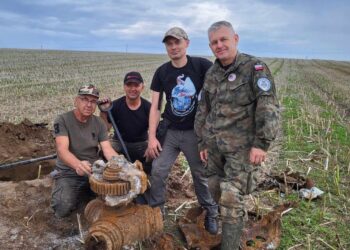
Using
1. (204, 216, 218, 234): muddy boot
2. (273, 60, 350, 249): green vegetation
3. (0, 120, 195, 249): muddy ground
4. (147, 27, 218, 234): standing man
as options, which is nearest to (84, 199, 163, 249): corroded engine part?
(0, 120, 195, 249): muddy ground

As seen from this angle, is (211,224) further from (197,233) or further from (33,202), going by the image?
(33,202)

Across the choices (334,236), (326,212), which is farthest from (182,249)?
(326,212)

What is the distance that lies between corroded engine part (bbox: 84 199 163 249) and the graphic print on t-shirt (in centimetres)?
109

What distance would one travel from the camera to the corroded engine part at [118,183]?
373 centimetres

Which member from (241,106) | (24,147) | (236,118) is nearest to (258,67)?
(241,106)

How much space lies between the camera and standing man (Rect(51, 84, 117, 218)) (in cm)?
464

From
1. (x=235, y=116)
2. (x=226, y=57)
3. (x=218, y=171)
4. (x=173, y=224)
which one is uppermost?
(x=226, y=57)

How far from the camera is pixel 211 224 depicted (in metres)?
4.54

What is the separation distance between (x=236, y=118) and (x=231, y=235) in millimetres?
1063

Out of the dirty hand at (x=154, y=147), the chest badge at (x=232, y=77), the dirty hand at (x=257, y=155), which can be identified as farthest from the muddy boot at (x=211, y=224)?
the chest badge at (x=232, y=77)

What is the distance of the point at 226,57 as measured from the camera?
372cm

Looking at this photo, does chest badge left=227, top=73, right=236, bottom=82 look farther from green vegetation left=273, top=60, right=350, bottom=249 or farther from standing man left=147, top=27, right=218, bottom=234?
green vegetation left=273, top=60, right=350, bottom=249

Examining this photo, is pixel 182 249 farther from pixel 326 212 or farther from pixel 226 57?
pixel 326 212

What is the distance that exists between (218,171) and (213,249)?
2.53ft
